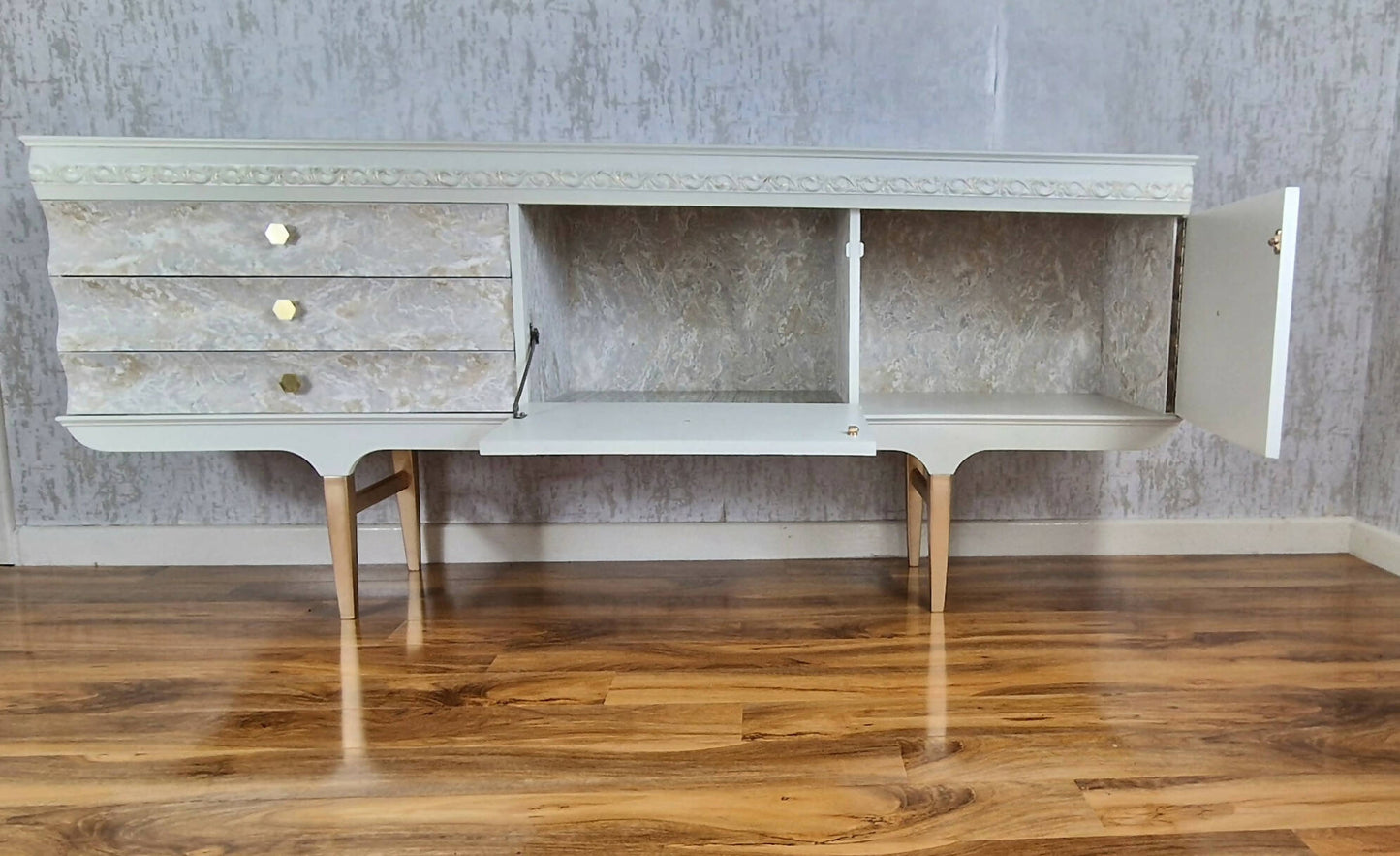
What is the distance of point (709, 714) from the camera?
100 centimetres

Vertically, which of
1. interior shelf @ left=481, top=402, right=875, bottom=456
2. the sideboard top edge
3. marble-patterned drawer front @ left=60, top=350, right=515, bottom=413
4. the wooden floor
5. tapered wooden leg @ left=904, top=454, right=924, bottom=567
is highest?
the sideboard top edge

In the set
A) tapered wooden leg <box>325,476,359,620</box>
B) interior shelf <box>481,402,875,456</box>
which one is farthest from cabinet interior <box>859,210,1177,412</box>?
tapered wooden leg <box>325,476,359,620</box>

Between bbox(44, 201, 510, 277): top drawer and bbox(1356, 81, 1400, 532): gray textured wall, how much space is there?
1639 millimetres

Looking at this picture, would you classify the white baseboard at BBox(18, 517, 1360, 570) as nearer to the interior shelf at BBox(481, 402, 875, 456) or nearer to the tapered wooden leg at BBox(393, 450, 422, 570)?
the tapered wooden leg at BBox(393, 450, 422, 570)

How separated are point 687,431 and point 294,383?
2.08 feet

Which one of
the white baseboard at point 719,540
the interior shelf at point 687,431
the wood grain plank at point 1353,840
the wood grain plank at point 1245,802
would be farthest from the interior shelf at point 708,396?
the wood grain plank at point 1353,840

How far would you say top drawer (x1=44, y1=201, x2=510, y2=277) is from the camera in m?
1.19

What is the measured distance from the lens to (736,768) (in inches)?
34.5

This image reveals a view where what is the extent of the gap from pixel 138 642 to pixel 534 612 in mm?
603

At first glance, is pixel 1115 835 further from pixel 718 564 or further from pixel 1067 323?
pixel 1067 323

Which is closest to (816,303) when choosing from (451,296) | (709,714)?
(451,296)

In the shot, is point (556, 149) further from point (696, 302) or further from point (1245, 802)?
point (1245, 802)

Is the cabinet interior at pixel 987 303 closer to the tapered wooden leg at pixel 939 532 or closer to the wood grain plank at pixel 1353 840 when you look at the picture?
the tapered wooden leg at pixel 939 532

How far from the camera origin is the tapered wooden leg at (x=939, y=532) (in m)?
1.30
